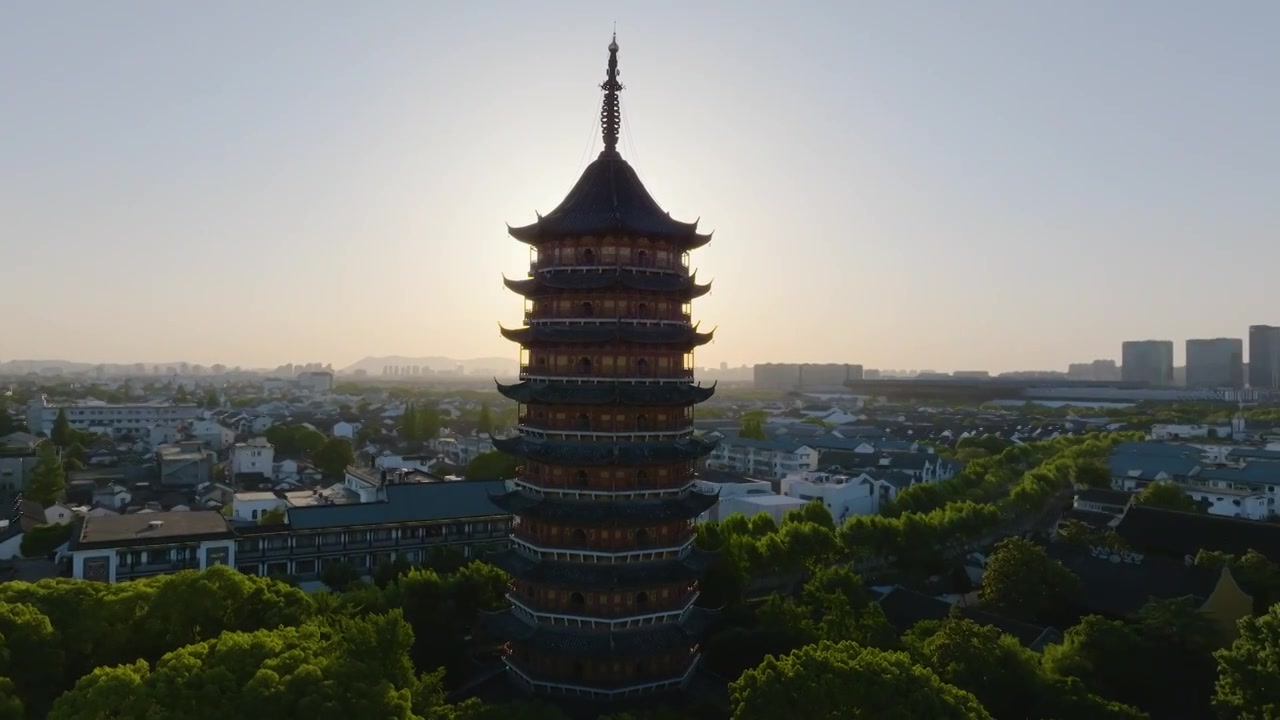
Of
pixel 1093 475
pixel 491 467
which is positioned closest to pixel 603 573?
pixel 491 467

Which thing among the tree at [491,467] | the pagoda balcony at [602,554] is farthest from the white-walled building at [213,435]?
the pagoda balcony at [602,554]

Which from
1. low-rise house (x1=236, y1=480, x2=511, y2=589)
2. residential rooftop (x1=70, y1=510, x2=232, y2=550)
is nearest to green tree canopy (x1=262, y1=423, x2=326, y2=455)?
low-rise house (x1=236, y1=480, x2=511, y2=589)

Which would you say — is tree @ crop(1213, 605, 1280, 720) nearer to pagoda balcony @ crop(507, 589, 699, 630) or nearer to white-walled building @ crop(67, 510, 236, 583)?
pagoda balcony @ crop(507, 589, 699, 630)

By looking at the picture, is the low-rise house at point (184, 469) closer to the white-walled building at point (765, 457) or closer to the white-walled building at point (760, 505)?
the white-walled building at point (760, 505)

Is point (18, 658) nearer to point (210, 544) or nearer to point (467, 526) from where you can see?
point (210, 544)

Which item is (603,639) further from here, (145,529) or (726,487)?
(726,487)
